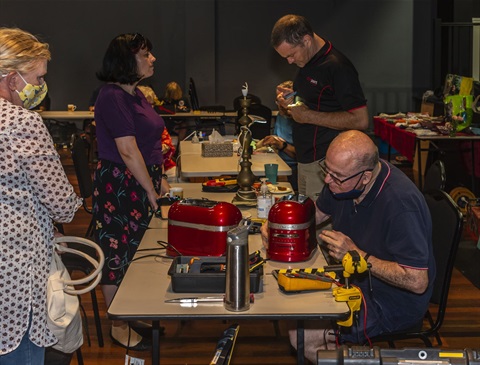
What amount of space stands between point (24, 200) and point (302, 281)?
0.92m

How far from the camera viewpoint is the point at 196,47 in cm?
1241

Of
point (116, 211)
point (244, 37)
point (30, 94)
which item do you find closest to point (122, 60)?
point (116, 211)

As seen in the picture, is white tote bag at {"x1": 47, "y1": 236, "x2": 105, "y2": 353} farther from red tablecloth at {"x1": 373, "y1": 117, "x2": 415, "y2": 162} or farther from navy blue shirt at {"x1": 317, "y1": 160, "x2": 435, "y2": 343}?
red tablecloth at {"x1": 373, "y1": 117, "x2": 415, "y2": 162}

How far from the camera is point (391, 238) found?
281cm

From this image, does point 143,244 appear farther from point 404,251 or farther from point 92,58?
point 92,58

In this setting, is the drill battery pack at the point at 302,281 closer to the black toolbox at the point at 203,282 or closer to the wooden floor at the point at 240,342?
the black toolbox at the point at 203,282

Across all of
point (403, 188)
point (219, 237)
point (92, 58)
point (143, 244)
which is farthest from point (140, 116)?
point (92, 58)

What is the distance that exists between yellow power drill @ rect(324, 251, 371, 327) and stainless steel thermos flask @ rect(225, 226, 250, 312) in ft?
1.01

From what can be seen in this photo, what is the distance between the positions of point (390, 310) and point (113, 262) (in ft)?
5.36

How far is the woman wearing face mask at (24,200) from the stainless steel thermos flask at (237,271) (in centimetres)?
53

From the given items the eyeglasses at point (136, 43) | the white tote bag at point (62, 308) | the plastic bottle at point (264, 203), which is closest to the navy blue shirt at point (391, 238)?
the plastic bottle at point (264, 203)

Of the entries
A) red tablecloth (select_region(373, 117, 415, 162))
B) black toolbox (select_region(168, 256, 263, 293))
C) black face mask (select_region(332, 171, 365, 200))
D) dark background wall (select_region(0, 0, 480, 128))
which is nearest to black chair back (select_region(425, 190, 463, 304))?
black face mask (select_region(332, 171, 365, 200))

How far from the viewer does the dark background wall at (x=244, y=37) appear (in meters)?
12.6

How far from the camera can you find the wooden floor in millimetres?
4090
